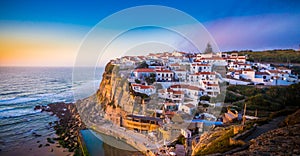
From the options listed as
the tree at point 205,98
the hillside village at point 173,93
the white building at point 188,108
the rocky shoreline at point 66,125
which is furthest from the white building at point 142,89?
the rocky shoreline at point 66,125

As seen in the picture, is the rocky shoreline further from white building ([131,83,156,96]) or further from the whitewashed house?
the whitewashed house

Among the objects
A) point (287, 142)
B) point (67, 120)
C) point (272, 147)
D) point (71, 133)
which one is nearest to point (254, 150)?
point (272, 147)

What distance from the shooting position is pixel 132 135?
5.55m

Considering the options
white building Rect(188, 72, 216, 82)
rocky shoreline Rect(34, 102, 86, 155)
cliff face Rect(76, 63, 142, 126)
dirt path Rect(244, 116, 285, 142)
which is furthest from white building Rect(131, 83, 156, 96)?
dirt path Rect(244, 116, 285, 142)

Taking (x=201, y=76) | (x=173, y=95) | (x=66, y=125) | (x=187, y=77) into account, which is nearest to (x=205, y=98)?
(x=201, y=76)

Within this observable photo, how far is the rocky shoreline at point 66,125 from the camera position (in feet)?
19.8

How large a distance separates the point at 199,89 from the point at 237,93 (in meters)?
1.69

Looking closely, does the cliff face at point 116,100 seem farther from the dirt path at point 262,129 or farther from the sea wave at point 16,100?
the sea wave at point 16,100

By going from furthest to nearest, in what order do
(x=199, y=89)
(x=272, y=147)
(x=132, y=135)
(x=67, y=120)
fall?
(x=67, y=120), (x=199, y=89), (x=132, y=135), (x=272, y=147)

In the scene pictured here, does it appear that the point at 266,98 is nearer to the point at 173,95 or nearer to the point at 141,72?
the point at 173,95

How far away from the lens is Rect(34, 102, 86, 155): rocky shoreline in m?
6.04

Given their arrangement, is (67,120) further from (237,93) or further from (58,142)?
(237,93)

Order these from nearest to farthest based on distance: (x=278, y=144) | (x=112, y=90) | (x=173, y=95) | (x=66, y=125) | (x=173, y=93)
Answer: (x=278, y=144) < (x=112, y=90) < (x=173, y=93) < (x=173, y=95) < (x=66, y=125)

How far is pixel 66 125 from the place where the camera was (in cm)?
806
